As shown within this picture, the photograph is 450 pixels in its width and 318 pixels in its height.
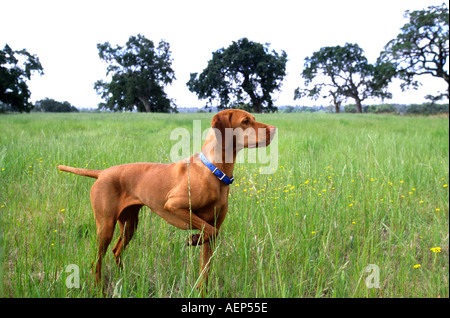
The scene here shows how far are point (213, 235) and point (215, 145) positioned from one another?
1.29ft

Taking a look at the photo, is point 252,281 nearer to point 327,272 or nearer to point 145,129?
point 327,272

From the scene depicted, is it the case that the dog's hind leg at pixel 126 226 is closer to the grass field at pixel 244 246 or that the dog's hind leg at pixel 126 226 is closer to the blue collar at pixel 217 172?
the grass field at pixel 244 246

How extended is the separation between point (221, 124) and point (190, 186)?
1.01 ft

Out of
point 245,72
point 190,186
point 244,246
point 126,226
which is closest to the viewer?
point 190,186

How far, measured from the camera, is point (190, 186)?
1.22m

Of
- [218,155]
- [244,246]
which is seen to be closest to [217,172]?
[218,155]

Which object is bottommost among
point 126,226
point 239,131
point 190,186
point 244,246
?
point 244,246

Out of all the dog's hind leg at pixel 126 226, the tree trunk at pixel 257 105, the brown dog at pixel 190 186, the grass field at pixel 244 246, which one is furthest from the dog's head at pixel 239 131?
the tree trunk at pixel 257 105

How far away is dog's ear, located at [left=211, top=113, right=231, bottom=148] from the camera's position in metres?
1.23

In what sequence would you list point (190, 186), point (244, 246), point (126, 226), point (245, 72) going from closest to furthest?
point (190, 186) < point (126, 226) < point (244, 246) < point (245, 72)

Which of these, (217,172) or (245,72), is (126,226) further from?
(245,72)

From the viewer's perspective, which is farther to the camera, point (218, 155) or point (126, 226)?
point (126, 226)

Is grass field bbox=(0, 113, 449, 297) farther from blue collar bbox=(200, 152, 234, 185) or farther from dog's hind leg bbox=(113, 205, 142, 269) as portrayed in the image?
blue collar bbox=(200, 152, 234, 185)

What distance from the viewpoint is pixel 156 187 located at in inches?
49.4
